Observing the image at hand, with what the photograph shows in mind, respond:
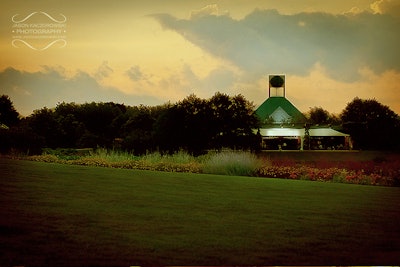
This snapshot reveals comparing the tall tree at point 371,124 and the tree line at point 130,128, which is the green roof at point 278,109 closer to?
the tall tree at point 371,124

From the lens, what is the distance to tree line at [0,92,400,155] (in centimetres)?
1883

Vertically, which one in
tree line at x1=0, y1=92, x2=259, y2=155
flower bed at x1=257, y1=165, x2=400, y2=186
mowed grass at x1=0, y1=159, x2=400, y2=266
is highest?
tree line at x1=0, y1=92, x2=259, y2=155

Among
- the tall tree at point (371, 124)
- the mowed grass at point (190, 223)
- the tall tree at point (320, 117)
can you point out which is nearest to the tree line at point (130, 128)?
the tall tree at point (371, 124)

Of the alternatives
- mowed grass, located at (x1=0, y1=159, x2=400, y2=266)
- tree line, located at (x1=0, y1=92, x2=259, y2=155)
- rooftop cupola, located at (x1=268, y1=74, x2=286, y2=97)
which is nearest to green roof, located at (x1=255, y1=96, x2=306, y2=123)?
rooftop cupola, located at (x1=268, y1=74, x2=286, y2=97)

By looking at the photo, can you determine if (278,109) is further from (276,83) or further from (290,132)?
(276,83)

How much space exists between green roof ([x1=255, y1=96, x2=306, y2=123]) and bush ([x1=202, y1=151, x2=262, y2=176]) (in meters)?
12.6

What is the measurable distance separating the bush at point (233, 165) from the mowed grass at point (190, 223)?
9.14 ft

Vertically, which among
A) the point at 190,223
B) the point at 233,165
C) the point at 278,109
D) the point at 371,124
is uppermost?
the point at 278,109

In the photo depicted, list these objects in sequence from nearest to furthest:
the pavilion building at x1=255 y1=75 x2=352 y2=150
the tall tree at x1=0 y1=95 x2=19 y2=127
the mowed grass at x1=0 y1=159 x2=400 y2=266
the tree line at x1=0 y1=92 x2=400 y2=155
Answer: the mowed grass at x1=0 y1=159 x2=400 y2=266
the tall tree at x1=0 y1=95 x2=19 y2=127
the tree line at x1=0 y1=92 x2=400 y2=155
the pavilion building at x1=255 y1=75 x2=352 y2=150

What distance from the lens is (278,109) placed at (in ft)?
96.2

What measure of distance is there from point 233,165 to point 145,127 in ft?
20.6

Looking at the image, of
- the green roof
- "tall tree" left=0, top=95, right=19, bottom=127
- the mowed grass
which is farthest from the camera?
the green roof

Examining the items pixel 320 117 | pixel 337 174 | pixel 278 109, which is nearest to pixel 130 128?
pixel 337 174

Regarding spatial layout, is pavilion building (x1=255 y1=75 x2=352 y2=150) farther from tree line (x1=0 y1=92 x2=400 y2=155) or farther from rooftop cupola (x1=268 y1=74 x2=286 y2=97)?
rooftop cupola (x1=268 y1=74 x2=286 y2=97)
